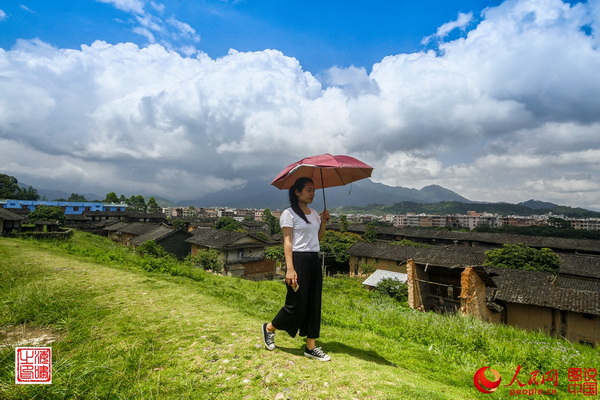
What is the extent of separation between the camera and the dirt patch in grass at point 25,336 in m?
3.28

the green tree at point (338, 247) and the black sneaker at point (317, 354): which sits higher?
the black sneaker at point (317, 354)

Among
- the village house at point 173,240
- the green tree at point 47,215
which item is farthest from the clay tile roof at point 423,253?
the green tree at point 47,215

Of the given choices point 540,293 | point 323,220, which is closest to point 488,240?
point 540,293

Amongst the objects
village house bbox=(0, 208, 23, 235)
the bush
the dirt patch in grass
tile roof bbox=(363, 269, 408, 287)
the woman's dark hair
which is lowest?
tile roof bbox=(363, 269, 408, 287)

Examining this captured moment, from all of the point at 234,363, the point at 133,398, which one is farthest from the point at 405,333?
the point at 133,398

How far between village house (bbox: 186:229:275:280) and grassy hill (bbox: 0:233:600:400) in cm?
1953

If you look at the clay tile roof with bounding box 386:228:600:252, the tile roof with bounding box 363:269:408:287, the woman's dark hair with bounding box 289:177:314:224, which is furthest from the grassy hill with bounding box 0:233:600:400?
the clay tile roof with bounding box 386:228:600:252

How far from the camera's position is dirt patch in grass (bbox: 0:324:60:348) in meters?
3.28

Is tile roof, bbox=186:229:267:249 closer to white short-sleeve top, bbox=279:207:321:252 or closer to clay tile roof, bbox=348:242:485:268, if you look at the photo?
clay tile roof, bbox=348:242:485:268

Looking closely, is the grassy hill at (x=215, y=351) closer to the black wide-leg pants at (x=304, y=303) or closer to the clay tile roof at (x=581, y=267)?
the black wide-leg pants at (x=304, y=303)

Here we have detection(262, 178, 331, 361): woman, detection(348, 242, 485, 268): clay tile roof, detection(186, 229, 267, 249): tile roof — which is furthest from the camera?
detection(348, 242, 485, 268): clay tile roof

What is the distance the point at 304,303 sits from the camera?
337 centimetres

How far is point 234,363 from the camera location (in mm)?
2949

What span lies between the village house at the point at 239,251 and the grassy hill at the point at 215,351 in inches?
769
